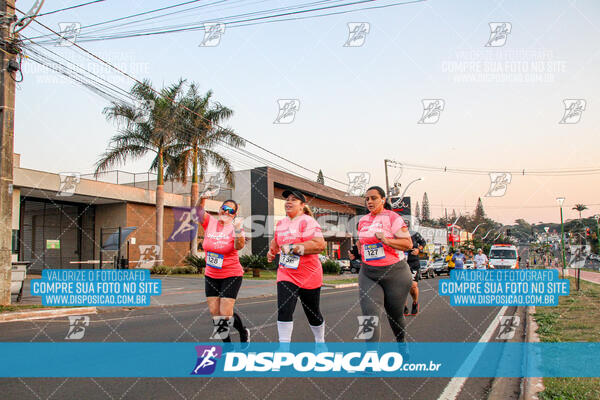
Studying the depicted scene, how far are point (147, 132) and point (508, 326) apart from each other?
23.3m

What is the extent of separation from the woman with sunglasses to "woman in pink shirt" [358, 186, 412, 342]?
4.83 ft

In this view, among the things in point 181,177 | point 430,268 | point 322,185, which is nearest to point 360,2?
point 181,177

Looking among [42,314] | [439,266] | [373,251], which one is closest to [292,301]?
[373,251]

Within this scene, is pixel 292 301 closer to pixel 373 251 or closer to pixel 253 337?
pixel 373 251

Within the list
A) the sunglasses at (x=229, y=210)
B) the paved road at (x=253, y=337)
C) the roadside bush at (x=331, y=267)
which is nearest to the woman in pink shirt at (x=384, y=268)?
the paved road at (x=253, y=337)

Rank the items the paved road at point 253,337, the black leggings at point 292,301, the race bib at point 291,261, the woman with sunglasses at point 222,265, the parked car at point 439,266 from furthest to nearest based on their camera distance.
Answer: the parked car at point 439,266 → the woman with sunglasses at point 222,265 → the race bib at point 291,261 → the black leggings at point 292,301 → the paved road at point 253,337

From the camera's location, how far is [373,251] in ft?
16.9

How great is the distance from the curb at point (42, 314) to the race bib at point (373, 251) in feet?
28.5

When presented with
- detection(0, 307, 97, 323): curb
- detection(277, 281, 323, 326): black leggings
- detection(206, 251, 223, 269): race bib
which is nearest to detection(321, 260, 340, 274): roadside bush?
detection(0, 307, 97, 323): curb

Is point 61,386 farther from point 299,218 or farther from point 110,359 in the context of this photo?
point 299,218

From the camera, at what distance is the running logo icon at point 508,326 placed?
7.92 metres

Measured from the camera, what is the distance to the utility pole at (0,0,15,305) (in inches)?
461

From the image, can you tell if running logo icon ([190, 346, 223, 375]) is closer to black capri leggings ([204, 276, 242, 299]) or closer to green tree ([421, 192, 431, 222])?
black capri leggings ([204, 276, 242, 299])

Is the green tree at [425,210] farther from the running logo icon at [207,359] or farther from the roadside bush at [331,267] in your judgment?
the running logo icon at [207,359]
